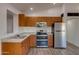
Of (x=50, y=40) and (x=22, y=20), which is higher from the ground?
(x=22, y=20)

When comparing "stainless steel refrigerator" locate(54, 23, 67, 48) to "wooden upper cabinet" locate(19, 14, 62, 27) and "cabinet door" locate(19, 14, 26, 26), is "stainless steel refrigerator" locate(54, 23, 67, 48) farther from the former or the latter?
"cabinet door" locate(19, 14, 26, 26)

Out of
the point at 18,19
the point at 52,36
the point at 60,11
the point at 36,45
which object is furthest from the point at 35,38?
the point at 60,11

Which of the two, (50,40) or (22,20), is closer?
(50,40)

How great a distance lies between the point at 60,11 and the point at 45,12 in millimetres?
908

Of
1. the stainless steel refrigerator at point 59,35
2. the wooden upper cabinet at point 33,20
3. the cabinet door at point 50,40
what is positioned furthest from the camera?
the wooden upper cabinet at point 33,20

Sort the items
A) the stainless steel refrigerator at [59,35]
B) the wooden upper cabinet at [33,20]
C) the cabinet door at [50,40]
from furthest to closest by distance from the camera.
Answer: the wooden upper cabinet at [33,20]
the cabinet door at [50,40]
the stainless steel refrigerator at [59,35]

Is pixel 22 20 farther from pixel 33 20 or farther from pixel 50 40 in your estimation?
pixel 50 40

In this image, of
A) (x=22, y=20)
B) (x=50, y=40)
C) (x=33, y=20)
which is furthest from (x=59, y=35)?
(x=22, y=20)

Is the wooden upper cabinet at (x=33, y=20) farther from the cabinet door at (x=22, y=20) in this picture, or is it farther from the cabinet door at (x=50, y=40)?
the cabinet door at (x=50, y=40)

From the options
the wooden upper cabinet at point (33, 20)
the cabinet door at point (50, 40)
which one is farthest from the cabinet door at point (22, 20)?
the cabinet door at point (50, 40)

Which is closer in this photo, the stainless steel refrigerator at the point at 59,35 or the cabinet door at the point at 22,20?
the stainless steel refrigerator at the point at 59,35

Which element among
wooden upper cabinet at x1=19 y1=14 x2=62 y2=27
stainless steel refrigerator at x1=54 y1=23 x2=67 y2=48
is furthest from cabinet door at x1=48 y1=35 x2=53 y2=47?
wooden upper cabinet at x1=19 y1=14 x2=62 y2=27

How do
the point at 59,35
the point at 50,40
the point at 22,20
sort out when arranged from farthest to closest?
1. the point at 22,20
2. the point at 50,40
3. the point at 59,35

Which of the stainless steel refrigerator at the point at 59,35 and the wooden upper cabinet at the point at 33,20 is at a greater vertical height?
the wooden upper cabinet at the point at 33,20
